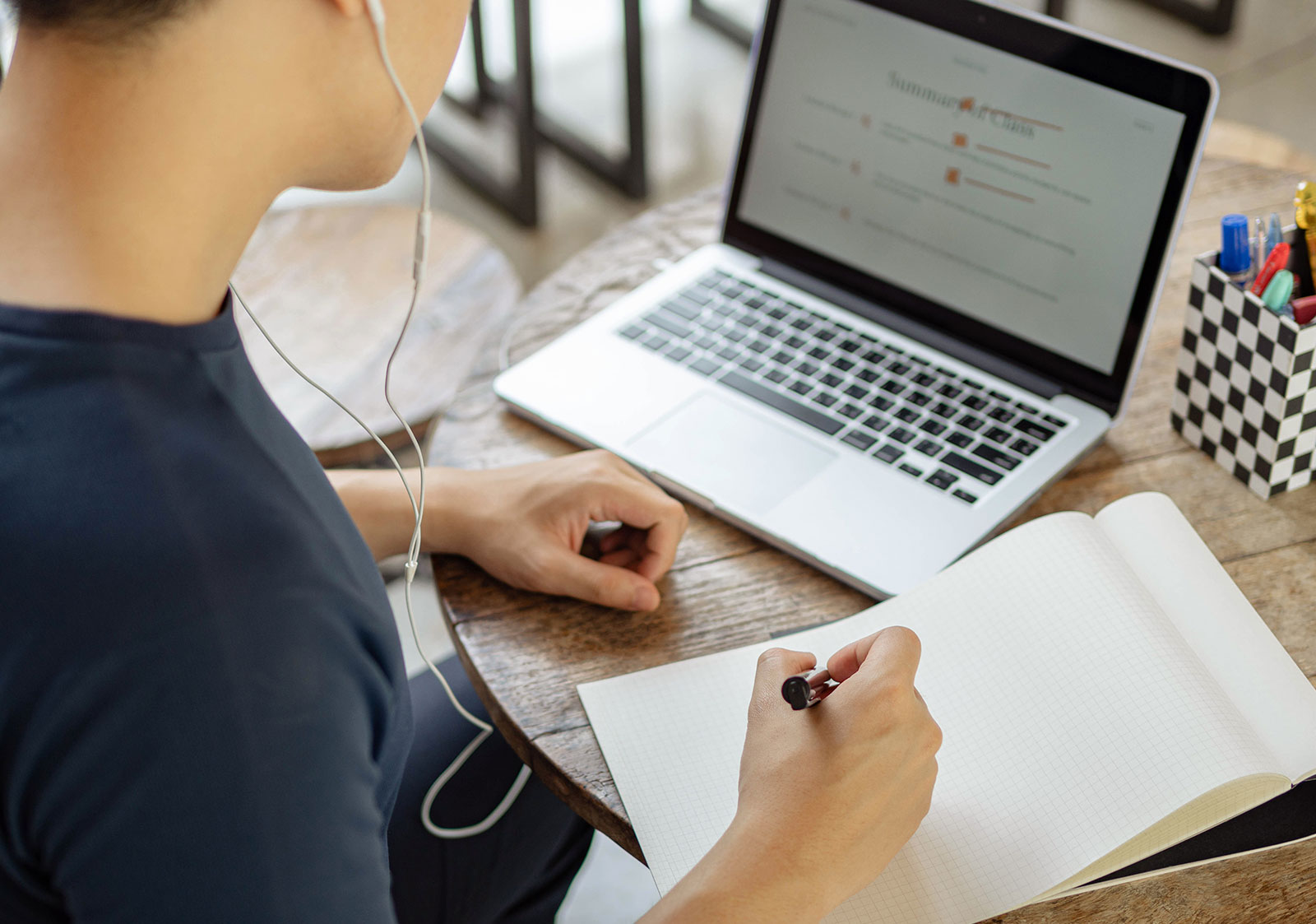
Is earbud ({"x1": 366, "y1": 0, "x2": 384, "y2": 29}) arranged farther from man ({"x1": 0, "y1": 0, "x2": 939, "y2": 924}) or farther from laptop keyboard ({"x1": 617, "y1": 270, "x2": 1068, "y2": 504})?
laptop keyboard ({"x1": 617, "y1": 270, "x2": 1068, "y2": 504})

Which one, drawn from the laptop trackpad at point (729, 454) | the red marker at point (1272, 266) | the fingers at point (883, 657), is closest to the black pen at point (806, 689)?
the fingers at point (883, 657)

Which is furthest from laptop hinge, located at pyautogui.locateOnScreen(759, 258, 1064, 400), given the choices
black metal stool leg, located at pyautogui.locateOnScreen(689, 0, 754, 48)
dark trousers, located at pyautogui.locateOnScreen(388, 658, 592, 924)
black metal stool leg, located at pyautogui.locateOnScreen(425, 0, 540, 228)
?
black metal stool leg, located at pyautogui.locateOnScreen(689, 0, 754, 48)

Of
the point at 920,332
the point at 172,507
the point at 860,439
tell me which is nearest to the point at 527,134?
the point at 920,332

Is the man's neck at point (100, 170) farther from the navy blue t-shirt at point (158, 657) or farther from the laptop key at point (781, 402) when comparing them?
the laptop key at point (781, 402)

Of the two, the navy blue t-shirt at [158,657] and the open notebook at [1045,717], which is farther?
the open notebook at [1045,717]

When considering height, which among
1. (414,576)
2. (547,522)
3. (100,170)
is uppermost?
(100,170)

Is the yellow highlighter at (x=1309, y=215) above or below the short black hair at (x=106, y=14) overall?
below

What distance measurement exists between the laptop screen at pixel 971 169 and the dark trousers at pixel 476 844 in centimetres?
54

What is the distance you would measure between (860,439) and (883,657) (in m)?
0.31

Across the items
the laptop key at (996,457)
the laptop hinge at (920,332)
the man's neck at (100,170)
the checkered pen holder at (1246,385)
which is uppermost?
the man's neck at (100,170)

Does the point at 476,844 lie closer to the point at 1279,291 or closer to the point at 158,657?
the point at 158,657

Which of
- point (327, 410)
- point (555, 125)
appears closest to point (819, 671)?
point (327, 410)

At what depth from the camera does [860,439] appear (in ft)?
3.18

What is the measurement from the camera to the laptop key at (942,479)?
919 mm
